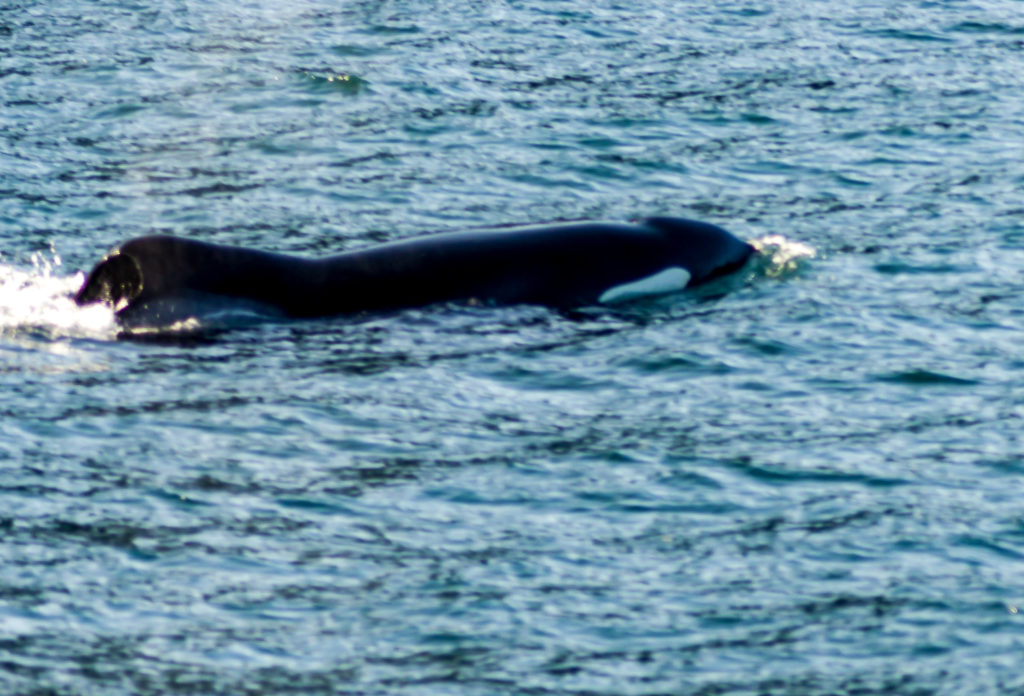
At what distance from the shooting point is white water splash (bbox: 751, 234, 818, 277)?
51.0 ft

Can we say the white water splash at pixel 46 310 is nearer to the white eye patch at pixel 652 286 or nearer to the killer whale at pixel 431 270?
the killer whale at pixel 431 270

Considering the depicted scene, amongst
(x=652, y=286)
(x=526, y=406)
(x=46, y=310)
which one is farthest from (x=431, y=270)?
(x=46, y=310)

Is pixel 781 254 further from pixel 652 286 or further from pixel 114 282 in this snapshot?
pixel 114 282

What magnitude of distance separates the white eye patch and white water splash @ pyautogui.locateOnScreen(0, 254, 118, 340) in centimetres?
387

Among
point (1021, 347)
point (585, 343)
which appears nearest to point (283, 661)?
point (585, 343)

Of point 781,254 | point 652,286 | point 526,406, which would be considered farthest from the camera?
point 781,254

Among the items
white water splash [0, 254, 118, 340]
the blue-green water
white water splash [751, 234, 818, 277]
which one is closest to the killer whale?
white water splash [0, 254, 118, 340]

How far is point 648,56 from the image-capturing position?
23.5 m

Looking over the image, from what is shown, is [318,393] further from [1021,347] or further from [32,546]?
[1021,347]

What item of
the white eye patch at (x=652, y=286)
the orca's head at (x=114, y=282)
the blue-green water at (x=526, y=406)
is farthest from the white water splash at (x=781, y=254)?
the orca's head at (x=114, y=282)

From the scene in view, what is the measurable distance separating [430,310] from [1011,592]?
565 centimetres

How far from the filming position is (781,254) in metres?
15.9

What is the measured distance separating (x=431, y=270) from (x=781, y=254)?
3499mm

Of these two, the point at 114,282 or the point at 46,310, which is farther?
the point at 46,310
